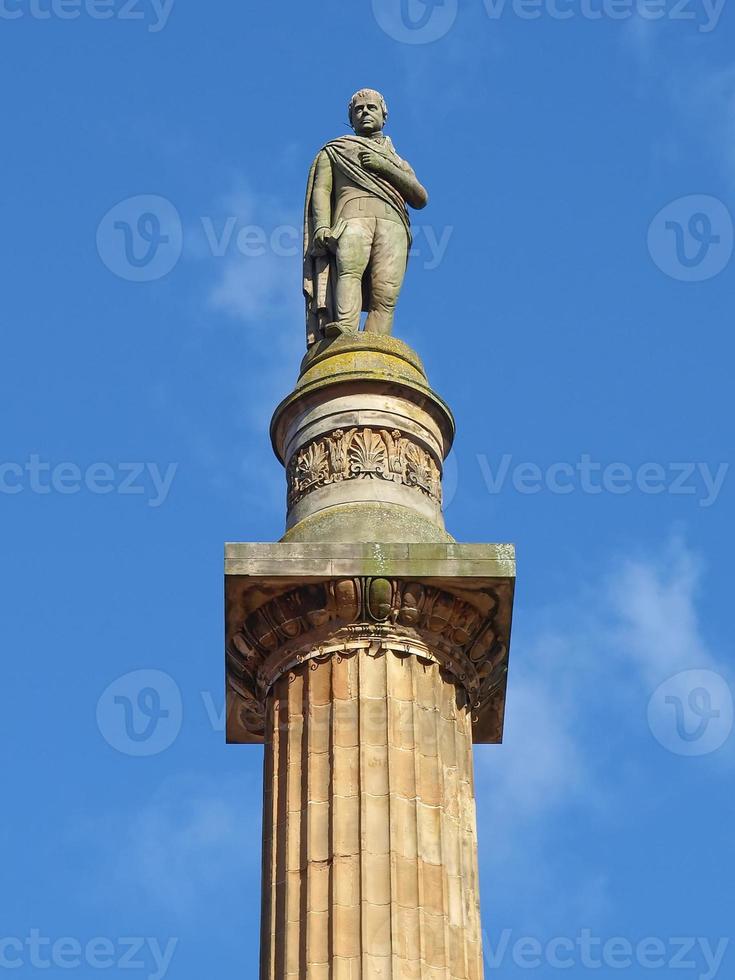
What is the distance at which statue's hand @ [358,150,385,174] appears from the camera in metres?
25.6

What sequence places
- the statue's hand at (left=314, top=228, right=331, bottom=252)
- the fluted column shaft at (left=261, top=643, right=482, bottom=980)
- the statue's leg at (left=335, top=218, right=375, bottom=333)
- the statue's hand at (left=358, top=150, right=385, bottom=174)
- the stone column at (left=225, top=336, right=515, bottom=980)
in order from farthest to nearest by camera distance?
the statue's hand at (left=358, top=150, right=385, bottom=174) < the statue's hand at (left=314, top=228, right=331, bottom=252) < the statue's leg at (left=335, top=218, right=375, bottom=333) < the stone column at (left=225, top=336, right=515, bottom=980) < the fluted column shaft at (left=261, top=643, right=482, bottom=980)

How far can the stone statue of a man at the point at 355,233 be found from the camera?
24.8 metres

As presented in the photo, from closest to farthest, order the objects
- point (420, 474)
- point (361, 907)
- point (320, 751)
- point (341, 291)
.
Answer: point (361, 907)
point (320, 751)
point (420, 474)
point (341, 291)

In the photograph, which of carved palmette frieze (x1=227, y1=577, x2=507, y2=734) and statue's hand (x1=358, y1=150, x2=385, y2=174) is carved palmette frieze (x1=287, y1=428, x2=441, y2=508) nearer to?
carved palmette frieze (x1=227, y1=577, x2=507, y2=734)

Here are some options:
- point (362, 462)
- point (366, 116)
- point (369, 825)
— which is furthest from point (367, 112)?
point (369, 825)

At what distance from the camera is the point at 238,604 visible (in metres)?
21.2

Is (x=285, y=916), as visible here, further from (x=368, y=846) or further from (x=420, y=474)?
(x=420, y=474)

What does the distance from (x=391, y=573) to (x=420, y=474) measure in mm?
1832

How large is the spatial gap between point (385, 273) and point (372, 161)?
152cm

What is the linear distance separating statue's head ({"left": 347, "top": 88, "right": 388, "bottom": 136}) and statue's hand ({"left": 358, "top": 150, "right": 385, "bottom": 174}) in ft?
2.12

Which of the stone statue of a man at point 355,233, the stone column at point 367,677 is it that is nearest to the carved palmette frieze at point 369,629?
the stone column at point 367,677

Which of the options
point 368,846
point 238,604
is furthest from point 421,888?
point 238,604

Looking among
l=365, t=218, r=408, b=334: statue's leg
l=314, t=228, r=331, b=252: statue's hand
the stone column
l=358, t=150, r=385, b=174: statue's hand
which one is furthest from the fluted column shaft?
l=358, t=150, r=385, b=174: statue's hand

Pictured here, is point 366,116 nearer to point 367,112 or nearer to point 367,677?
point 367,112
